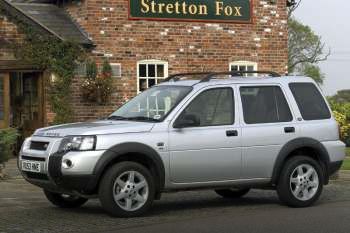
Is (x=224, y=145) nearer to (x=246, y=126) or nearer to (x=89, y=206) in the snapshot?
(x=246, y=126)

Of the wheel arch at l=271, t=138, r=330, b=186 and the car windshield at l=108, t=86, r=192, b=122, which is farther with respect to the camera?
the wheel arch at l=271, t=138, r=330, b=186

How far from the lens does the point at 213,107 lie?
9.73 m

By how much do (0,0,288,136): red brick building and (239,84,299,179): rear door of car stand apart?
858 cm

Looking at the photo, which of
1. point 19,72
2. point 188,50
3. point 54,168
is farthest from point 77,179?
point 188,50

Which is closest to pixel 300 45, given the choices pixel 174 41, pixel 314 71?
pixel 314 71

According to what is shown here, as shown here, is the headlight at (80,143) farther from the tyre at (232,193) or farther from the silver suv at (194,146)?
the tyre at (232,193)

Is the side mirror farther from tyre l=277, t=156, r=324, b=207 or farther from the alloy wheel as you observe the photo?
the alloy wheel

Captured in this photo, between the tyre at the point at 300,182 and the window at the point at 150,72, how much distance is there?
8.98 metres

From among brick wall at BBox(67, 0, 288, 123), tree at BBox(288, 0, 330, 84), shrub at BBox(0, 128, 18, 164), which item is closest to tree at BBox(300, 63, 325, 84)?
tree at BBox(288, 0, 330, 84)

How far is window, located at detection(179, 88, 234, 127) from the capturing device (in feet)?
31.4

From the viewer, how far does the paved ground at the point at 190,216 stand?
27.6 ft

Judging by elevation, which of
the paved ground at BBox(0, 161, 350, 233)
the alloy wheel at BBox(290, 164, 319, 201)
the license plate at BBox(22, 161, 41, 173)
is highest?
the license plate at BBox(22, 161, 41, 173)

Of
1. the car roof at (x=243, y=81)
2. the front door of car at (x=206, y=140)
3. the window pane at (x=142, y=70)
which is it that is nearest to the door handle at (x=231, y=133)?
the front door of car at (x=206, y=140)

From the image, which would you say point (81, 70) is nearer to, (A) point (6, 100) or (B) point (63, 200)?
(A) point (6, 100)
